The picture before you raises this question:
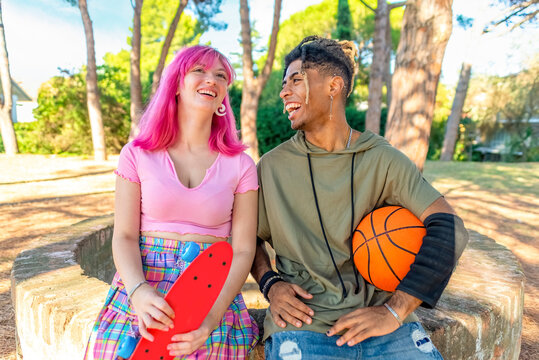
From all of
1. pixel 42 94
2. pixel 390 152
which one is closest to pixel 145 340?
pixel 390 152

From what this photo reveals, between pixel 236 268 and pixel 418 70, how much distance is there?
3.25 meters

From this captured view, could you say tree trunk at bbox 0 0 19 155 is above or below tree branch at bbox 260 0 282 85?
below

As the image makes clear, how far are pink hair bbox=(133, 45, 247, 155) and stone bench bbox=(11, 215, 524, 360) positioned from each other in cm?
86

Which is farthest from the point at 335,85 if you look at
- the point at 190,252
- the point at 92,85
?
the point at 92,85

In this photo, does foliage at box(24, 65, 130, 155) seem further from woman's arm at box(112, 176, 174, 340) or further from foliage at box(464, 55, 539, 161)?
foliage at box(464, 55, 539, 161)

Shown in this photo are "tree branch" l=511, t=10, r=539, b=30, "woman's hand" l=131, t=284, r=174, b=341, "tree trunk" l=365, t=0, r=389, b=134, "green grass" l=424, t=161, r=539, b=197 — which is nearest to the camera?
"woman's hand" l=131, t=284, r=174, b=341

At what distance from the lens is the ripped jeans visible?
169 centimetres

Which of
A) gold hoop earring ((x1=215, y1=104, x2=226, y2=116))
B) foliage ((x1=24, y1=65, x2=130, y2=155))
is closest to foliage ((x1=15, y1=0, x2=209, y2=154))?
foliage ((x1=24, y1=65, x2=130, y2=155))

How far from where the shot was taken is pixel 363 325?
1.69m

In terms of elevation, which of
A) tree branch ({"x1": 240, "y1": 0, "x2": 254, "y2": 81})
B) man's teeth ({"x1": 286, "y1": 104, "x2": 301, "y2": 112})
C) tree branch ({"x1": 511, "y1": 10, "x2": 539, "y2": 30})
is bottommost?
man's teeth ({"x1": 286, "y1": 104, "x2": 301, "y2": 112})

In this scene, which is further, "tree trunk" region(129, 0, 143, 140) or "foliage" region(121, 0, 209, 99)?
"foliage" region(121, 0, 209, 99)

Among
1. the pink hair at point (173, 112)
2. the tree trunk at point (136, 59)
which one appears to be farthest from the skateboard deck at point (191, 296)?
the tree trunk at point (136, 59)

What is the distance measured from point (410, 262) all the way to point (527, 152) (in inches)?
859

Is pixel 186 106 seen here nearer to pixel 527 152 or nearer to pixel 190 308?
pixel 190 308
